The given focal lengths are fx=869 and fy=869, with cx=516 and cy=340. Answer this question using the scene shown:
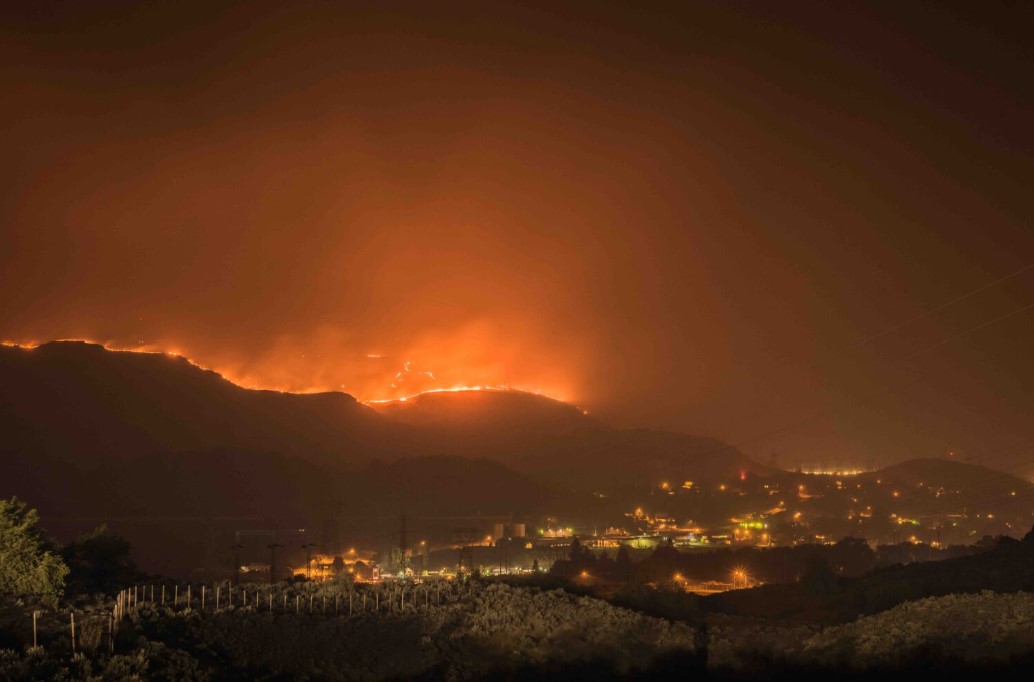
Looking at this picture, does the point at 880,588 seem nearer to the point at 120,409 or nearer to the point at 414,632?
the point at 414,632

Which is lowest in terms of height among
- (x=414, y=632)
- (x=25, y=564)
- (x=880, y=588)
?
(x=880, y=588)

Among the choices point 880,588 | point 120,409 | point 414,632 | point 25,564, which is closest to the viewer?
point 25,564

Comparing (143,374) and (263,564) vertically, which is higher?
(143,374)

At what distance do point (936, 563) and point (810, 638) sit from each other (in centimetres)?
2480

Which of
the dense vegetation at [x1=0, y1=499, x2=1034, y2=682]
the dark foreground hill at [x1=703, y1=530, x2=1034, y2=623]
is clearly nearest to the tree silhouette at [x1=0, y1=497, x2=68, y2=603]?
the dense vegetation at [x1=0, y1=499, x2=1034, y2=682]

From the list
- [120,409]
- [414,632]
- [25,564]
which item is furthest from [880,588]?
[120,409]

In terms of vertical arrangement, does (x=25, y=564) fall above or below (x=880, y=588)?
above

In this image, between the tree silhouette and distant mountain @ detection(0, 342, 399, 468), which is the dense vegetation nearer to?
the tree silhouette

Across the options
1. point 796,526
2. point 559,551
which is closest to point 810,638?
point 559,551

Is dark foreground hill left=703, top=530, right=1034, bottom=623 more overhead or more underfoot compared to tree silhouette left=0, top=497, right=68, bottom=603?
more underfoot

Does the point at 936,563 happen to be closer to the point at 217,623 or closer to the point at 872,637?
the point at 872,637

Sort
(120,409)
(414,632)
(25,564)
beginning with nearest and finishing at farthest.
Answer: (25,564), (414,632), (120,409)

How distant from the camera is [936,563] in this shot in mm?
53781

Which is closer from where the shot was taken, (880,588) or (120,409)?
(880,588)
